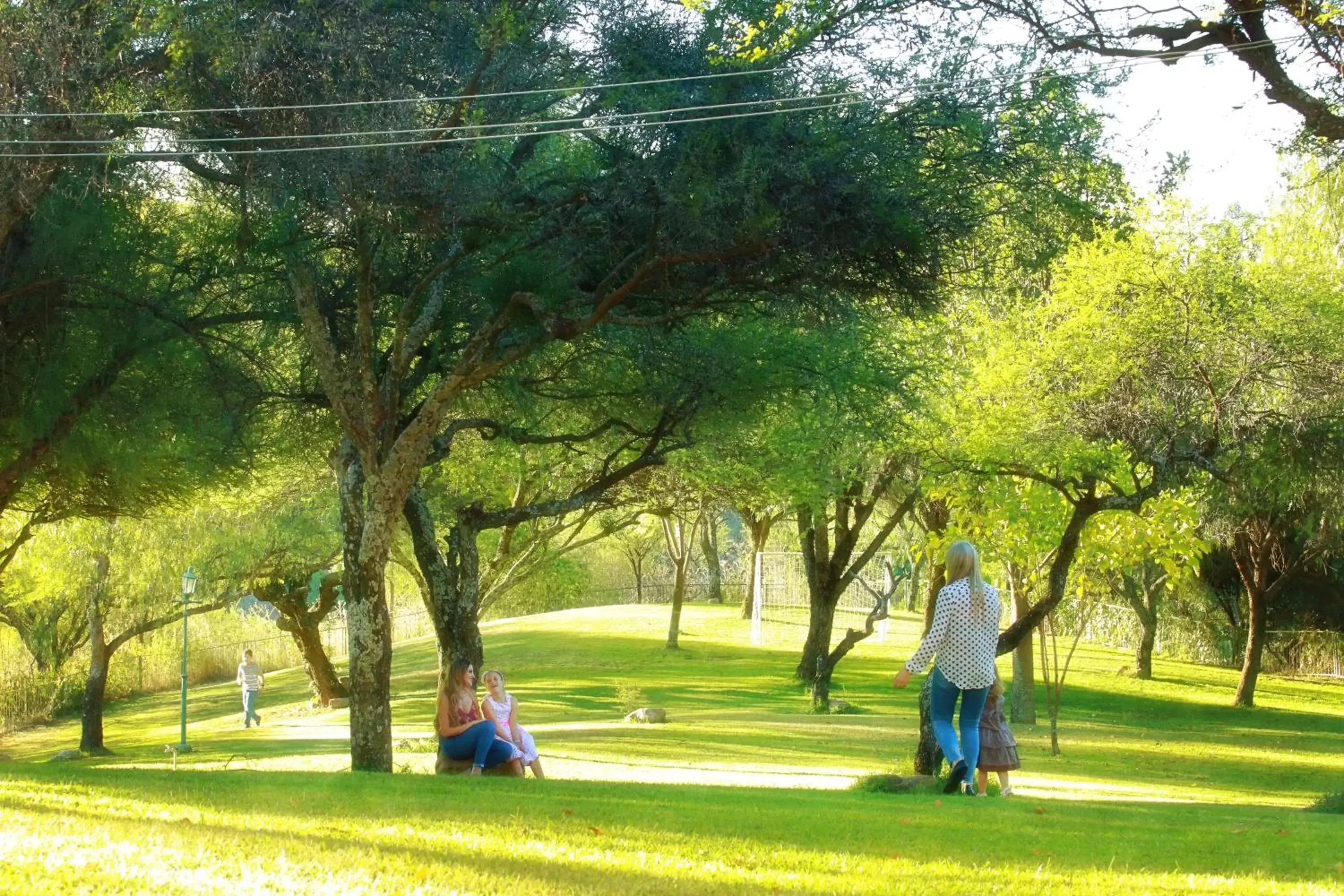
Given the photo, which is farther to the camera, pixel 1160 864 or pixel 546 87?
pixel 546 87

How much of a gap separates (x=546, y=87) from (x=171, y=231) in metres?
5.05

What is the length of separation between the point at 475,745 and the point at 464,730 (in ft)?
0.58

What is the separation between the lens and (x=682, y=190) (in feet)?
36.5

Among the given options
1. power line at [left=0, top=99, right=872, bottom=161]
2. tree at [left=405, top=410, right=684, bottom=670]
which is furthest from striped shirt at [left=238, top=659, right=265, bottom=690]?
power line at [left=0, top=99, right=872, bottom=161]

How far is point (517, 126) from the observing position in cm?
1157

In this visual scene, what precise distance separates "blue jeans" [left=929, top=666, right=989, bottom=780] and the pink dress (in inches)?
167

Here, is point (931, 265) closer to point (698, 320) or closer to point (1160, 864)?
point (698, 320)

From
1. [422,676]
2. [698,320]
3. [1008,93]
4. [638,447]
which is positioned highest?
[1008,93]

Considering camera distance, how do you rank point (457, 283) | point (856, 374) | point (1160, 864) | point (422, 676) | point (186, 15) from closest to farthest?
point (1160, 864)
point (186, 15)
point (457, 283)
point (856, 374)
point (422, 676)

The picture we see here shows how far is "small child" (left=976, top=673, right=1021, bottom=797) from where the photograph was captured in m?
11.2

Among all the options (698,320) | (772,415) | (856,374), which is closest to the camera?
(698,320)

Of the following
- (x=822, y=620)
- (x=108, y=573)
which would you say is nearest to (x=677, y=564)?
(x=822, y=620)

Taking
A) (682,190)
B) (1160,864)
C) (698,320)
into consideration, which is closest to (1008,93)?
(682,190)

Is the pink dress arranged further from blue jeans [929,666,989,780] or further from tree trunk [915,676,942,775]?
blue jeans [929,666,989,780]
